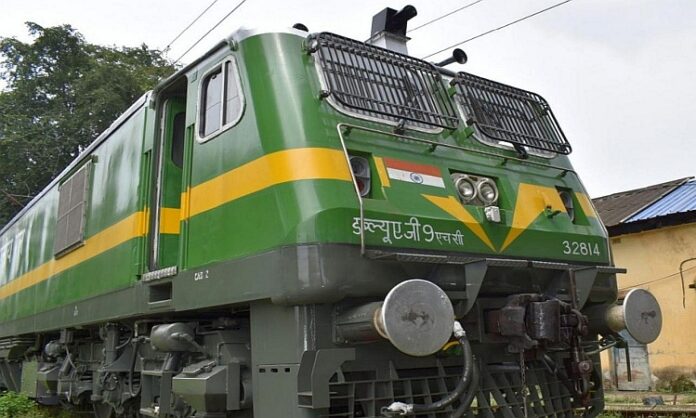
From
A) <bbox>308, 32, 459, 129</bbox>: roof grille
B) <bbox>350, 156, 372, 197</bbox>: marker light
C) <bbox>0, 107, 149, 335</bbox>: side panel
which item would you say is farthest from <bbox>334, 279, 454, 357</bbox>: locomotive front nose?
<bbox>0, 107, 149, 335</bbox>: side panel

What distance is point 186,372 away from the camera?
15.2ft

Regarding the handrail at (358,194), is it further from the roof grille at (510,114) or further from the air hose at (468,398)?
the roof grille at (510,114)

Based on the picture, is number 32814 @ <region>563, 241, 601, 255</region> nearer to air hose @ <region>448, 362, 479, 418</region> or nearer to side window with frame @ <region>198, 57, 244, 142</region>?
air hose @ <region>448, 362, 479, 418</region>

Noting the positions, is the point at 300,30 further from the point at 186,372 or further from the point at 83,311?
the point at 83,311

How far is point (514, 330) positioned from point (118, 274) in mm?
3635

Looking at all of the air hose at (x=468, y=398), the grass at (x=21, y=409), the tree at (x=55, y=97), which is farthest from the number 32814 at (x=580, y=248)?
the tree at (x=55, y=97)

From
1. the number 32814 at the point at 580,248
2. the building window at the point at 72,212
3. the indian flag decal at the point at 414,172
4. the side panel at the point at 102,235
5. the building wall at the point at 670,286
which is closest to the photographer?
the indian flag decal at the point at 414,172

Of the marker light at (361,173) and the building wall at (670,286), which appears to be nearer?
the marker light at (361,173)

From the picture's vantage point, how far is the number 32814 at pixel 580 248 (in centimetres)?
509

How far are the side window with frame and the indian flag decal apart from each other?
1.10 metres

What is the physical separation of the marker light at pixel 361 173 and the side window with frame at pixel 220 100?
2.89 ft

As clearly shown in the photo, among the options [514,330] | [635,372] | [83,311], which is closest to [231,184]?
[514,330]

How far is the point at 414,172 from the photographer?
4469 millimetres

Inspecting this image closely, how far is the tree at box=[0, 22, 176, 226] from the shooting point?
2983 cm
